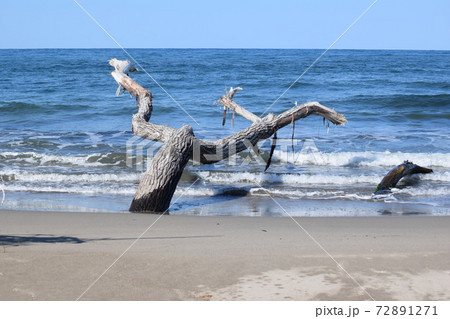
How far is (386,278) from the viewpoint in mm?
4293

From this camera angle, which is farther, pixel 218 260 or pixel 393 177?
pixel 393 177

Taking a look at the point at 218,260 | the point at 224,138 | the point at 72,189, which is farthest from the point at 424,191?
the point at 72,189

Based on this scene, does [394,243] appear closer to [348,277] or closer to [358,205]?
[348,277]

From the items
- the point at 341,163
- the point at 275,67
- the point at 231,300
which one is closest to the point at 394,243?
the point at 231,300

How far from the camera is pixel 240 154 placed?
42.2ft

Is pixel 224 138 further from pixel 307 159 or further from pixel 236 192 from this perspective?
pixel 307 159

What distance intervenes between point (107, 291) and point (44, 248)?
135 cm

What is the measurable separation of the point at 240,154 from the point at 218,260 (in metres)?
8.24

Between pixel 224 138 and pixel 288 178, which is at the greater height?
pixel 224 138

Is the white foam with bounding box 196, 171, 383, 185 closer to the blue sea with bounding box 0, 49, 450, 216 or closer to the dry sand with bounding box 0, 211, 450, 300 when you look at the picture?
the blue sea with bounding box 0, 49, 450, 216

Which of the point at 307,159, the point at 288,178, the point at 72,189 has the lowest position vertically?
the point at 72,189

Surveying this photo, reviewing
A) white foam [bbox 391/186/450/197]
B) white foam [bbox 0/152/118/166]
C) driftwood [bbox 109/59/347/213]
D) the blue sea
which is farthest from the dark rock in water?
white foam [bbox 0/152/118/166]

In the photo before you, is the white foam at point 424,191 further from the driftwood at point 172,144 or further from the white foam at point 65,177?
the white foam at point 65,177

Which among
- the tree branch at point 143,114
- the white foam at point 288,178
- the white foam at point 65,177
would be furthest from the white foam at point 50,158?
the white foam at point 288,178
